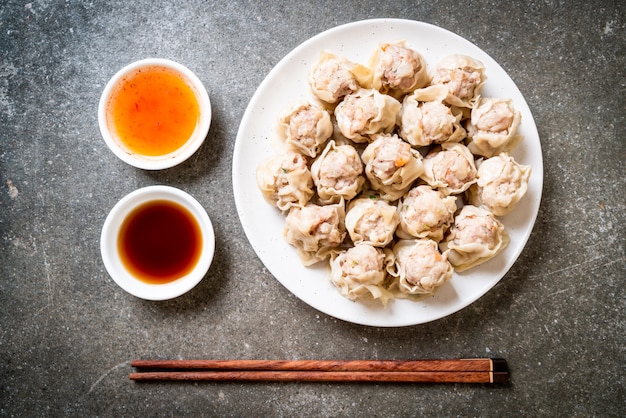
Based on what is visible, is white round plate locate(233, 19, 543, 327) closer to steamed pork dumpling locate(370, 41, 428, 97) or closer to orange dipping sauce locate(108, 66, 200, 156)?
steamed pork dumpling locate(370, 41, 428, 97)

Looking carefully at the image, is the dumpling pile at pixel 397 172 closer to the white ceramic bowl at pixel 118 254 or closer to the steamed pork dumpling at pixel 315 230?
the steamed pork dumpling at pixel 315 230

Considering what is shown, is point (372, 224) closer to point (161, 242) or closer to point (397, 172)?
point (397, 172)

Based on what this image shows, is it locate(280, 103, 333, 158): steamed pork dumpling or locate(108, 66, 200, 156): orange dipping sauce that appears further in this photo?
locate(108, 66, 200, 156): orange dipping sauce

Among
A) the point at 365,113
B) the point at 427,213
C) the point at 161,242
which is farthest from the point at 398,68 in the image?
the point at 161,242

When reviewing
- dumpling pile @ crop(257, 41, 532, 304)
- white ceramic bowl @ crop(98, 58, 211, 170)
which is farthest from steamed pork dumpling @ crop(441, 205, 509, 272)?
white ceramic bowl @ crop(98, 58, 211, 170)

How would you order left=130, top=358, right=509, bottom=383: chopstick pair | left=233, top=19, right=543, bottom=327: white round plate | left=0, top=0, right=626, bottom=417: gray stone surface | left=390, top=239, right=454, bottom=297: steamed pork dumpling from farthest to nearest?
left=0, top=0, right=626, bottom=417: gray stone surface
left=130, top=358, right=509, bottom=383: chopstick pair
left=233, top=19, right=543, bottom=327: white round plate
left=390, top=239, right=454, bottom=297: steamed pork dumpling
